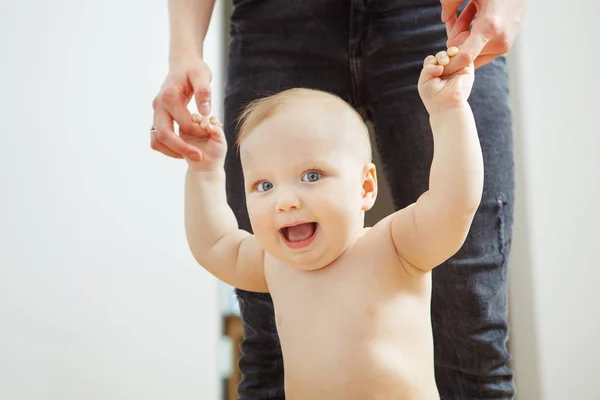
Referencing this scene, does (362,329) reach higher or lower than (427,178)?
lower

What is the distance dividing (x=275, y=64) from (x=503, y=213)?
41 centimetres

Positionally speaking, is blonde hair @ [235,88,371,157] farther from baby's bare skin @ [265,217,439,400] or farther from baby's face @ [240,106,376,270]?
baby's bare skin @ [265,217,439,400]

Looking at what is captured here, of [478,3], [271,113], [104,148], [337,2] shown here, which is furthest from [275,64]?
[104,148]

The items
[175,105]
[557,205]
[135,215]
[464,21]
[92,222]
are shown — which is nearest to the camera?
[464,21]

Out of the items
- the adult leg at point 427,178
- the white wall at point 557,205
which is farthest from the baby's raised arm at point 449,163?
the white wall at point 557,205

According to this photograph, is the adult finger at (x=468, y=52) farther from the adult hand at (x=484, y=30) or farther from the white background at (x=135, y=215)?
the white background at (x=135, y=215)

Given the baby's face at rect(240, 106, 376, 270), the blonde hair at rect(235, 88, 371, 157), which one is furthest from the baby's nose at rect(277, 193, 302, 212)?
the blonde hair at rect(235, 88, 371, 157)

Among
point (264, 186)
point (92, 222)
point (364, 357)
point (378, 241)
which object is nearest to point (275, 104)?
point (264, 186)

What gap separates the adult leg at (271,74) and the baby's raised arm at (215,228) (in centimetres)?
9

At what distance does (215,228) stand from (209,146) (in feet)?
0.39

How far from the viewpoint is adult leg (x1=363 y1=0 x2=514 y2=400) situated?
2.91 ft

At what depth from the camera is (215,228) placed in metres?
0.88

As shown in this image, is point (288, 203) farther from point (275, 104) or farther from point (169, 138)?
point (169, 138)

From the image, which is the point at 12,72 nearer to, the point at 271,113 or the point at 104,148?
the point at 104,148
